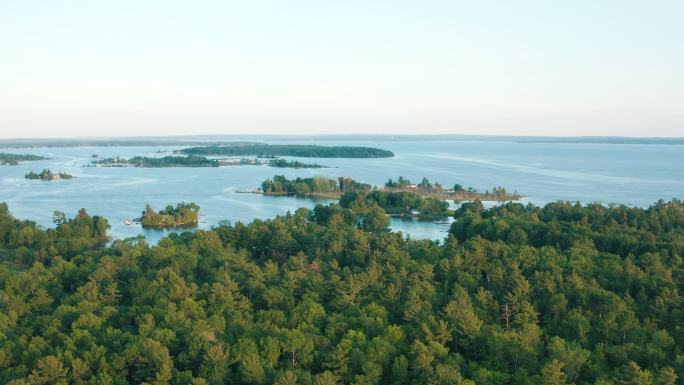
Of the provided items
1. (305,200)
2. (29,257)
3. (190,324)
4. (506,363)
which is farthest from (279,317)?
(305,200)

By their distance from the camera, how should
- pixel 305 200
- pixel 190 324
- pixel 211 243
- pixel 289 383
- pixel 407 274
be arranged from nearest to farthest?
pixel 289 383, pixel 190 324, pixel 407 274, pixel 211 243, pixel 305 200

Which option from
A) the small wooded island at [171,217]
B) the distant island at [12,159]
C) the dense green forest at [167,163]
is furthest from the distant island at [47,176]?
the small wooded island at [171,217]

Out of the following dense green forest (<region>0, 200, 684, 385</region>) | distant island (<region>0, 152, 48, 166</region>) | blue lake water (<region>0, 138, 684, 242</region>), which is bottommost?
blue lake water (<region>0, 138, 684, 242</region>)

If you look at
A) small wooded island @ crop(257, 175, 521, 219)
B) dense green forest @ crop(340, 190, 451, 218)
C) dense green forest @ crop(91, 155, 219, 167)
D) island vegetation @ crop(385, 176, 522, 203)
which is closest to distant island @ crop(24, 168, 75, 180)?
dense green forest @ crop(91, 155, 219, 167)

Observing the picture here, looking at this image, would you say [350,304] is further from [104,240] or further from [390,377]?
[104,240]

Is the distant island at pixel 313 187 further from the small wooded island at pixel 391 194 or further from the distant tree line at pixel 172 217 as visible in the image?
the distant tree line at pixel 172 217

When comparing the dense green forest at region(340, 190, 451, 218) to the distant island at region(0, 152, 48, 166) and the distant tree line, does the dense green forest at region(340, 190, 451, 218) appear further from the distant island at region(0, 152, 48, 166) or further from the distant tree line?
the distant island at region(0, 152, 48, 166)
